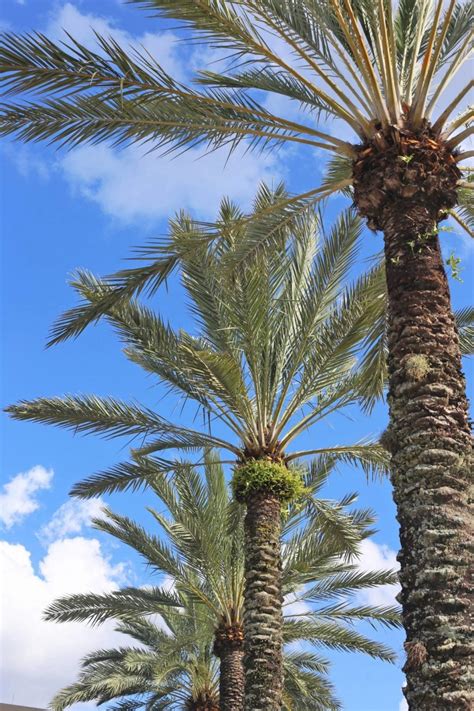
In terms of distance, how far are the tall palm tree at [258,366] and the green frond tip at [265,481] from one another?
2 cm

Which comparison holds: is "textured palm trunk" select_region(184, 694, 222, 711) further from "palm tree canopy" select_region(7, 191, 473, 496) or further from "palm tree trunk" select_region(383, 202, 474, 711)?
"palm tree trunk" select_region(383, 202, 474, 711)

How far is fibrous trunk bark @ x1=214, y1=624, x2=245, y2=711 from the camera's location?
49.1 feet

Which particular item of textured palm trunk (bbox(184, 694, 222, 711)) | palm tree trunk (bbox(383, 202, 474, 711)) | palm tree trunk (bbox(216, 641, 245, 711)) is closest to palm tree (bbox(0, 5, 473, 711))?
palm tree trunk (bbox(383, 202, 474, 711))

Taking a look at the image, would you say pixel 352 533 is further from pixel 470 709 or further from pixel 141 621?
pixel 141 621

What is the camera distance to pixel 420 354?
6281mm

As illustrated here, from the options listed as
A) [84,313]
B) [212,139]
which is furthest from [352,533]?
[212,139]

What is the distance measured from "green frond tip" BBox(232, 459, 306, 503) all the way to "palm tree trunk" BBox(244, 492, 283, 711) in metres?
0.11

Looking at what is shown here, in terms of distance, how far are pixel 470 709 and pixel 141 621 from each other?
2015 cm

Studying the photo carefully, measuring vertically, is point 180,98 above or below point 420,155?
above

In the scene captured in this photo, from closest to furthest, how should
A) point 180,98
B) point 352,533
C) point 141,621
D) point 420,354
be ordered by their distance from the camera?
point 420,354 < point 180,98 < point 352,533 < point 141,621

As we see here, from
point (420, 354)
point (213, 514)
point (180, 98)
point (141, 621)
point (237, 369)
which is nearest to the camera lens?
point (420, 354)

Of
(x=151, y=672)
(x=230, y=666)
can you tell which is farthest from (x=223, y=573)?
(x=151, y=672)

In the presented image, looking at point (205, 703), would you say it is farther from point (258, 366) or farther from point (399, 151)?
point (399, 151)

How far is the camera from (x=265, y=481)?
460 inches
